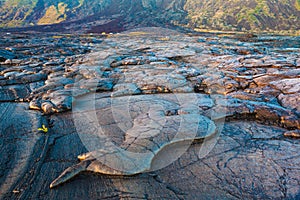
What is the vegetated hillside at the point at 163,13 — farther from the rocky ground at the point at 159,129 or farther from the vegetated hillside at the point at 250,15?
the rocky ground at the point at 159,129

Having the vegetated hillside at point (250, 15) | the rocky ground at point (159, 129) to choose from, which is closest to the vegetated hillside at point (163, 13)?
the vegetated hillside at point (250, 15)

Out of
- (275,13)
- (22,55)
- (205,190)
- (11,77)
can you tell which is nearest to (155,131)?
(205,190)

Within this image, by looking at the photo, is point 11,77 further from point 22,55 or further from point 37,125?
point 22,55

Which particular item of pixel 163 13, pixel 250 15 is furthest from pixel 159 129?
pixel 163 13

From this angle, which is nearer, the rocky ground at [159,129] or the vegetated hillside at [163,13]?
the rocky ground at [159,129]

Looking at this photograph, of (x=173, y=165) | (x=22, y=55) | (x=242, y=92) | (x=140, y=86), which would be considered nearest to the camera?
(x=173, y=165)

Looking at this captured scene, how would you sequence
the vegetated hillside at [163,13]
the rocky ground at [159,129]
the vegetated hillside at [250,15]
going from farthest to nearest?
the vegetated hillside at [163,13] → the vegetated hillside at [250,15] → the rocky ground at [159,129]

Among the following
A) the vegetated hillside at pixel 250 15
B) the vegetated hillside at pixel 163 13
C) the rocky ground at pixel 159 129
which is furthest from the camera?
the vegetated hillside at pixel 163 13
